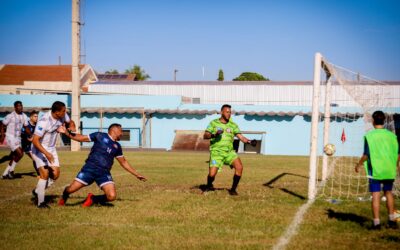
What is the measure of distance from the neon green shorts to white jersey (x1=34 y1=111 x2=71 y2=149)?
11.4 ft

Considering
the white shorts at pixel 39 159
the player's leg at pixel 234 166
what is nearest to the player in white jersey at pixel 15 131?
the white shorts at pixel 39 159

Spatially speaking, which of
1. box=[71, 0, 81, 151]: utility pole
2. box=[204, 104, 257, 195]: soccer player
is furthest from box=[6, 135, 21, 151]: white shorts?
box=[71, 0, 81, 151]: utility pole

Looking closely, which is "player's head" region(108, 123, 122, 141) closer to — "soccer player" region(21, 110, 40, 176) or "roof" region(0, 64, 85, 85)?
"soccer player" region(21, 110, 40, 176)

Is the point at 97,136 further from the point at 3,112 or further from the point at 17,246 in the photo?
the point at 3,112

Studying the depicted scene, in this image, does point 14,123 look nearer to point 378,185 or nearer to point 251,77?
point 378,185

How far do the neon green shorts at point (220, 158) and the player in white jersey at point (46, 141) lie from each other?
3325mm

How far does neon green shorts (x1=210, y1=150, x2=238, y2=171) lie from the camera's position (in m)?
10.5

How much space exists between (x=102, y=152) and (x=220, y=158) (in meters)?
3.07

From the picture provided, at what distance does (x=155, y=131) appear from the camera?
36969 millimetres

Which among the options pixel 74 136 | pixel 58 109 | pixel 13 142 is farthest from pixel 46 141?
pixel 13 142

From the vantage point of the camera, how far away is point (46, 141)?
9180mm

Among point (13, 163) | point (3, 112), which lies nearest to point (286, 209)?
point (13, 163)

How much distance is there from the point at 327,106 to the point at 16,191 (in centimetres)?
821

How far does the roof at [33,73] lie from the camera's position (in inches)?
2272
